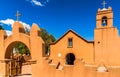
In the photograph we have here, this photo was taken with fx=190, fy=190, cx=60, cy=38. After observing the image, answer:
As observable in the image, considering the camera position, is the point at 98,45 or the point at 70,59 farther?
the point at 70,59

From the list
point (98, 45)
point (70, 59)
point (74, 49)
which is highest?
point (98, 45)

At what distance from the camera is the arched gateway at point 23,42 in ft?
59.9

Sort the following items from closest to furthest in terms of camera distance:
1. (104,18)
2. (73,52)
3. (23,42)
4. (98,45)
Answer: (23,42) → (104,18) → (98,45) → (73,52)

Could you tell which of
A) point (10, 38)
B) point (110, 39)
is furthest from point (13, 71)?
point (110, 39)

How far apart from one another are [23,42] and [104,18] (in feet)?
53.7

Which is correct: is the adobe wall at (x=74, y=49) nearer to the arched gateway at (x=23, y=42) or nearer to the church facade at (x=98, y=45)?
the church facade at (x=98, y=45)

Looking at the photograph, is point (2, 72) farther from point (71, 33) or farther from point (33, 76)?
point (71, 33)

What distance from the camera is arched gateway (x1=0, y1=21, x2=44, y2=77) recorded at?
1827cm

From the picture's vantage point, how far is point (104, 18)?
3103cm

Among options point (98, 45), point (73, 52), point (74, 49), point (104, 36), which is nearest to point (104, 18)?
point (104, 36)

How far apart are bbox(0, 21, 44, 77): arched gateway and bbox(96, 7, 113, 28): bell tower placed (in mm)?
15033

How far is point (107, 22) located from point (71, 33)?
6.93m

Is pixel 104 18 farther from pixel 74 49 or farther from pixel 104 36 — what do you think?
pixel 74 49

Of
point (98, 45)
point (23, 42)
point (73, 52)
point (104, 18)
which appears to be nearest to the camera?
point (23, 42)
